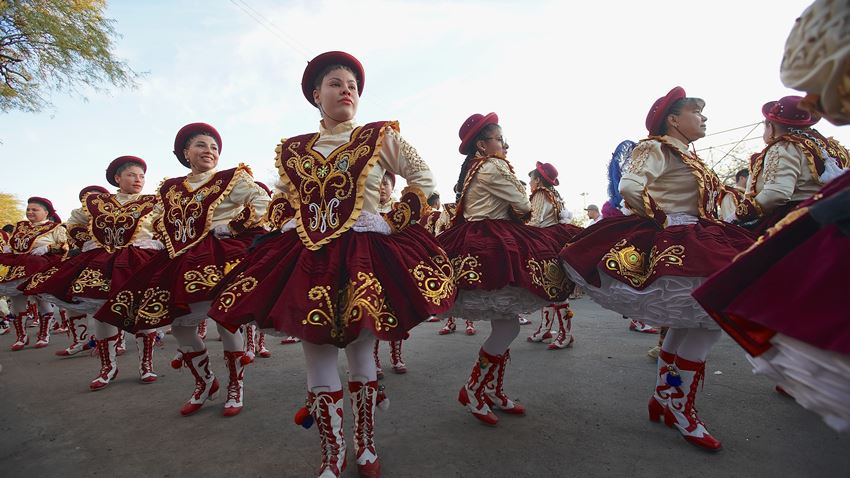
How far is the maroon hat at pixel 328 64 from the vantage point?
2.66 metres

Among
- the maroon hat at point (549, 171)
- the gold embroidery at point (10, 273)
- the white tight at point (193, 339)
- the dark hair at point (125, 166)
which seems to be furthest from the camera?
the gold embroidery at point (10, 273)

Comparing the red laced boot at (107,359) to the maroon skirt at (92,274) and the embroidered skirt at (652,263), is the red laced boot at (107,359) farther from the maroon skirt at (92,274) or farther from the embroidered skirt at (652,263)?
the embroidered skirt at (652,263)

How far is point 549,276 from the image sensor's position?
2916mm

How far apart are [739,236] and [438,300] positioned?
6.60 ft

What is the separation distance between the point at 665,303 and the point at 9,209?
35.7m

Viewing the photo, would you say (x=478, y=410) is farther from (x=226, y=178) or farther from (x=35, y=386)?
(x=35, y=386)

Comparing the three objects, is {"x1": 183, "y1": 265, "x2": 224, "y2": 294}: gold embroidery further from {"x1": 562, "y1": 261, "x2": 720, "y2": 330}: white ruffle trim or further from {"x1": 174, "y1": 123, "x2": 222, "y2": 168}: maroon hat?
{"x1": 562, "y1": 261, "x2": 720, "y2": 330}: white ruffle trim

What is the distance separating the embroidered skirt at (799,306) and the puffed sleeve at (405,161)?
61.9 inches

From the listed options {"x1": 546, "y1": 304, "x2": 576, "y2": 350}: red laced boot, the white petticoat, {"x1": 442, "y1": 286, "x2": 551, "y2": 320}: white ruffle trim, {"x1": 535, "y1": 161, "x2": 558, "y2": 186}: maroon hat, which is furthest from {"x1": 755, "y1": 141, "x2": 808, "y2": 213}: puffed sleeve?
the white petticoat

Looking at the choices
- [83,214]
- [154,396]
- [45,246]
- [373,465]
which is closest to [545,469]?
[373,465]

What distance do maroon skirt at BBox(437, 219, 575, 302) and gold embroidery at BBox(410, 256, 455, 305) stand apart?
1.66 ft

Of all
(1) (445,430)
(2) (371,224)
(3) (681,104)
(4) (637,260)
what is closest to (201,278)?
(2) (371,224)

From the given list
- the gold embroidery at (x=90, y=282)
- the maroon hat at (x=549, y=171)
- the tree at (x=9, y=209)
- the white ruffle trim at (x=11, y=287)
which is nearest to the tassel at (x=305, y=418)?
the gold embroidery at (x=90, y=282)

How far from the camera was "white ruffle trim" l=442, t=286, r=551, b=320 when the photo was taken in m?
2.90
